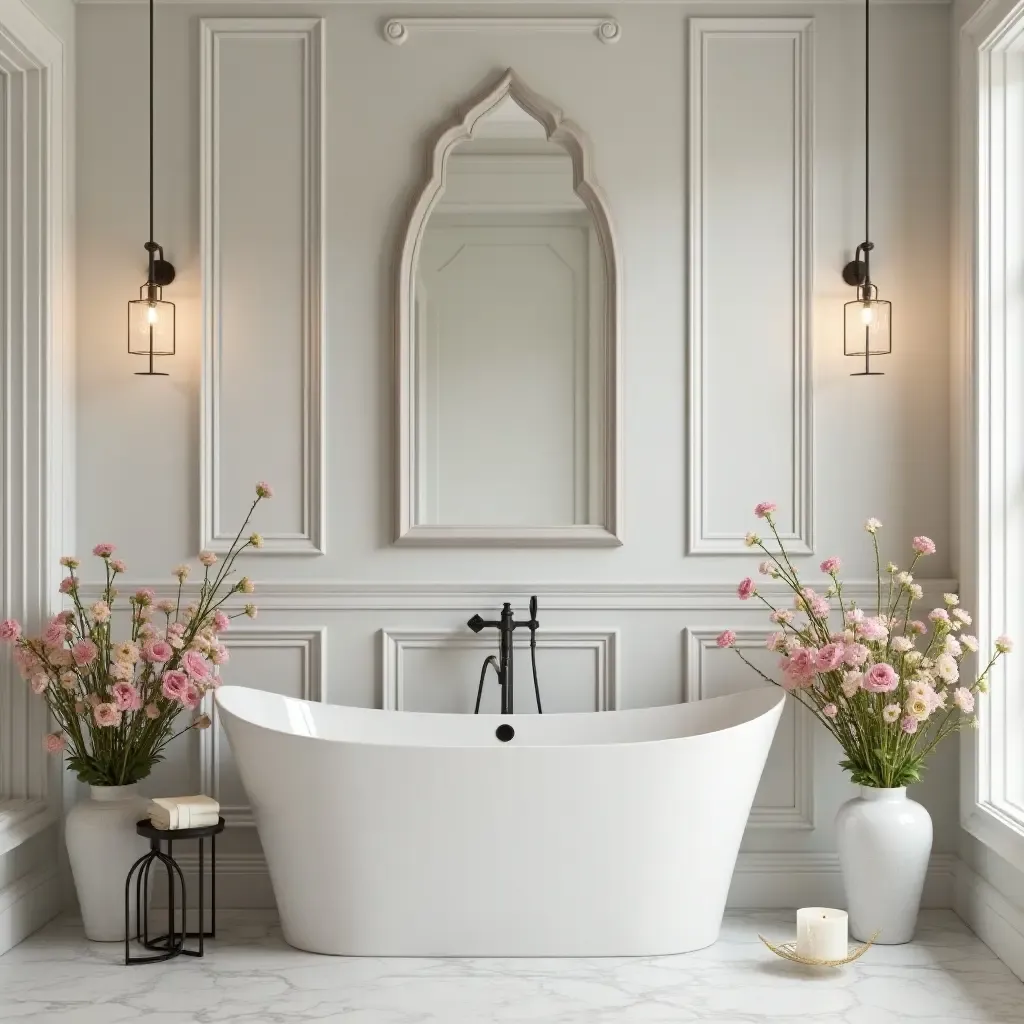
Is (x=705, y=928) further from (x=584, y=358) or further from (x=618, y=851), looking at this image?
(x=584, y=358)

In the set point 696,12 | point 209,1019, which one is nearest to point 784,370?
point 696,12

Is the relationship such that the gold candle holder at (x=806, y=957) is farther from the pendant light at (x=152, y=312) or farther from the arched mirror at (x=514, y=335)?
the pendant light at (x=152, y=312)

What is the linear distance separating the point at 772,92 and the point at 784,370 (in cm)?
81

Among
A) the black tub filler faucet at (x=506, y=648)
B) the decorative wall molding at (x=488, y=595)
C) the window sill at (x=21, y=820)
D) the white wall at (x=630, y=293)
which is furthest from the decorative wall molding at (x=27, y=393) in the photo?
the black tub filler faucet at (x=506, y=648)

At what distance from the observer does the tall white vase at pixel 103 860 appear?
9.64 ft

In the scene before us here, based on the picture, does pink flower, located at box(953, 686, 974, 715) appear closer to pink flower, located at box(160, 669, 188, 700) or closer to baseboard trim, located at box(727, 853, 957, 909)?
baseboard trim, located at box(727, 853, 957, 909)

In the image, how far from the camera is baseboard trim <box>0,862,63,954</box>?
9.53 feet

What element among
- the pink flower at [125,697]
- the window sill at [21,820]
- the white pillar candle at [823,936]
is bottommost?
the white pillar candle at [823,936]

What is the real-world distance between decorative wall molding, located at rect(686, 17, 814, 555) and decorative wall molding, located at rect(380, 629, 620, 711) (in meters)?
0.39

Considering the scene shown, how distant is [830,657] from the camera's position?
2.88 metres

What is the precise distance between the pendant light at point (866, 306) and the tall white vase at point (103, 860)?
2345 millimetres

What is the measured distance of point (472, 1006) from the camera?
2.51 metres

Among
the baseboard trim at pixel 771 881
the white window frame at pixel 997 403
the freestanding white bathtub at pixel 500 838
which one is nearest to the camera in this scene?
the freestanding white bathtub at pixel 500 838

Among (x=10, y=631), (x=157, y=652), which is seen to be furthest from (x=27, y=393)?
(x=157, y=652)
